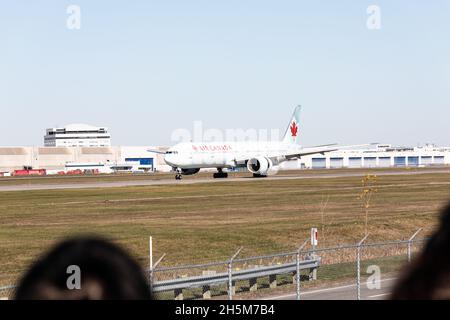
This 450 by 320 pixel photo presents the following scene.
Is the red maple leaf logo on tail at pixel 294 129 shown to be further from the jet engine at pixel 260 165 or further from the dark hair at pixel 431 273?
the dark hair at pixel 431 273

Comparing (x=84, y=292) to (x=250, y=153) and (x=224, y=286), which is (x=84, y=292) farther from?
(x=250, y=153)

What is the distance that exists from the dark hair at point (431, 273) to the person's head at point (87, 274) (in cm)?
62

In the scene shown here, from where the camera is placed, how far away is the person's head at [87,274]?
210 centimetres

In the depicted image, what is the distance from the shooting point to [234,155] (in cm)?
11650

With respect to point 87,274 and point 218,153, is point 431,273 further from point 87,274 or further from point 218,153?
point 218,153

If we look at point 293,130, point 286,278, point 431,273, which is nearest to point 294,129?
point 293,130

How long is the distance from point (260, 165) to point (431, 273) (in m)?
113

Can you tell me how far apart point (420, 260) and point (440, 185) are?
315 feet

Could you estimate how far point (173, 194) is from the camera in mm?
83188

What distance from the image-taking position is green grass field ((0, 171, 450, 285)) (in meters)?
40.1

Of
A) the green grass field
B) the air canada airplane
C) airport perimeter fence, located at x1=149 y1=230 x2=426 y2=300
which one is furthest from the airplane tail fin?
airport perimeter fence, located at x1=149 y1=230 x2=426 y2=300

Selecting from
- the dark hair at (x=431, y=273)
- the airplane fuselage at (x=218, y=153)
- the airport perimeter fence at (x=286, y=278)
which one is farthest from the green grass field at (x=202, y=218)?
the dark hair at (x=431, y=273)

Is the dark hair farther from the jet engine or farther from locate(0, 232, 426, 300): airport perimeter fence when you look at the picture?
the jet engine
